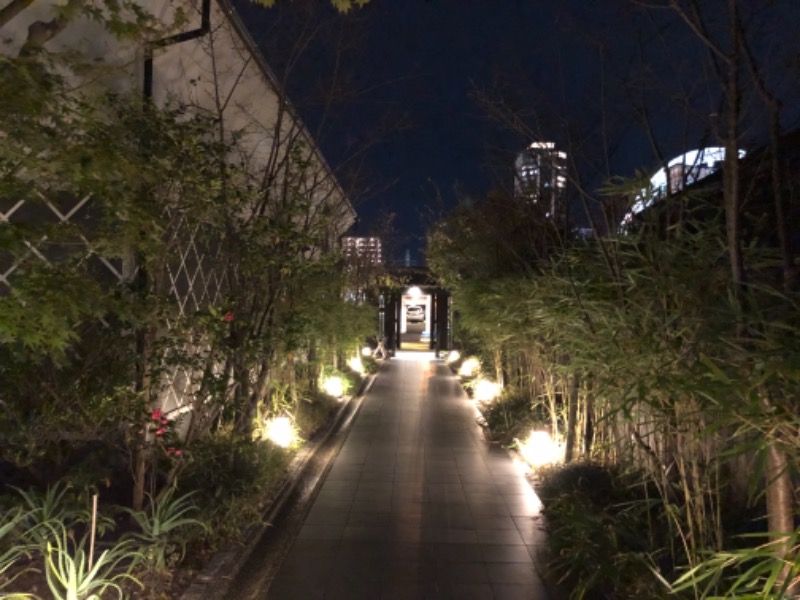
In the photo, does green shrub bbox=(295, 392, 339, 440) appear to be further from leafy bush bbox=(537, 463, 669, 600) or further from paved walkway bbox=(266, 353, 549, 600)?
leafy bush bbox=(537, 463, 669, 600)

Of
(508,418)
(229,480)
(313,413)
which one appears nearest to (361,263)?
(313,413)

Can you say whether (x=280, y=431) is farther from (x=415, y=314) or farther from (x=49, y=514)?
(x=415, y=314)

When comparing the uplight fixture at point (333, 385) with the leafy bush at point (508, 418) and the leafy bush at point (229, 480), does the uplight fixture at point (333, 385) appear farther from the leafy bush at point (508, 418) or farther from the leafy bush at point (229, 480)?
the leafy bush at point (229, 480)

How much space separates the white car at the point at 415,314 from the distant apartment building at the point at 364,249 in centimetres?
1352

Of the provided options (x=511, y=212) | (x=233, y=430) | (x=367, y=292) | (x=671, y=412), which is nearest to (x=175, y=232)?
(x=233, y=430)

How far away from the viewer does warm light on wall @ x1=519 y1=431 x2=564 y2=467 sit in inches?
348

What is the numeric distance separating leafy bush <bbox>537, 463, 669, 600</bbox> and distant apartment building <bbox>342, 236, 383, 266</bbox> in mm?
14670

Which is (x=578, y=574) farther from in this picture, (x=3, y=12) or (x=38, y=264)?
(x=3, y=12)

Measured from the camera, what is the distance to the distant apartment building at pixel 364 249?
70.4 feet

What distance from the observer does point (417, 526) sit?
675 centimetres

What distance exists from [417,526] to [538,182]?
15.6ft

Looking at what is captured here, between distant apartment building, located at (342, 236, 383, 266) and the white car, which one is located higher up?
distant apartment building, located at (342, 236, 383, 266)

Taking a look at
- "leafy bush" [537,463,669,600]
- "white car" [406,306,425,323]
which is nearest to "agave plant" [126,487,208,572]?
"leafy bush" [537,463,669,600]

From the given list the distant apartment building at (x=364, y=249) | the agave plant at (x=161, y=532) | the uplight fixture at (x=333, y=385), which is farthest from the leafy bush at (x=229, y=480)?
the distant apartment building at (x=364, y=249)
